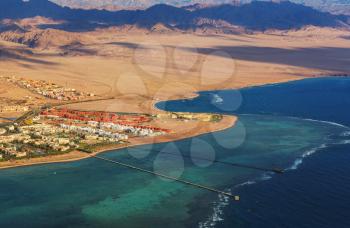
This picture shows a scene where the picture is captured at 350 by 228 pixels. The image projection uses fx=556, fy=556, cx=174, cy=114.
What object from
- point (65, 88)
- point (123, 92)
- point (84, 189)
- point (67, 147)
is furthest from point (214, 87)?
point (84, 189)

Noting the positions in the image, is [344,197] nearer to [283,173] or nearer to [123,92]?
[283,173]

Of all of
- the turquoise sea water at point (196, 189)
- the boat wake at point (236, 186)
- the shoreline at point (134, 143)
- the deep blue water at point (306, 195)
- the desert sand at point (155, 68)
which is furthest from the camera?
the desert sand at point (155, 68)

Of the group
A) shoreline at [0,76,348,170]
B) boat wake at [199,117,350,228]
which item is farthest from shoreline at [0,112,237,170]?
boat wake at [199,117,350,228]

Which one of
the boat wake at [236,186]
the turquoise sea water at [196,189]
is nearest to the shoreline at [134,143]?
the turquoise sea water at [196,189]

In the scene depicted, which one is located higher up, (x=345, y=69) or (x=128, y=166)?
(x=345, y=69)

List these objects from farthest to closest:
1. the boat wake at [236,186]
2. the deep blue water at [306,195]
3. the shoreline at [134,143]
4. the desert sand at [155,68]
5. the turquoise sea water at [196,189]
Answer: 1. the desert sand at [155,68]
2. the shoreline at [134,143]
3. the turquoise sea water at [196,189]
4. the boat wake at [236,186]
5. the deep blue water at [306,195]

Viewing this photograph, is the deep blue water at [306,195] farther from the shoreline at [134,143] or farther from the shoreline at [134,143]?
the shoreline at [134,143]

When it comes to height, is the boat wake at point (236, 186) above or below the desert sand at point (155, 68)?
below

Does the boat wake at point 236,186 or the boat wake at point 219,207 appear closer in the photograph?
the boat wake at point 219,207

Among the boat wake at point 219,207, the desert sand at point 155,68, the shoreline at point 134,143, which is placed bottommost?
the boat wake at point 219,207
